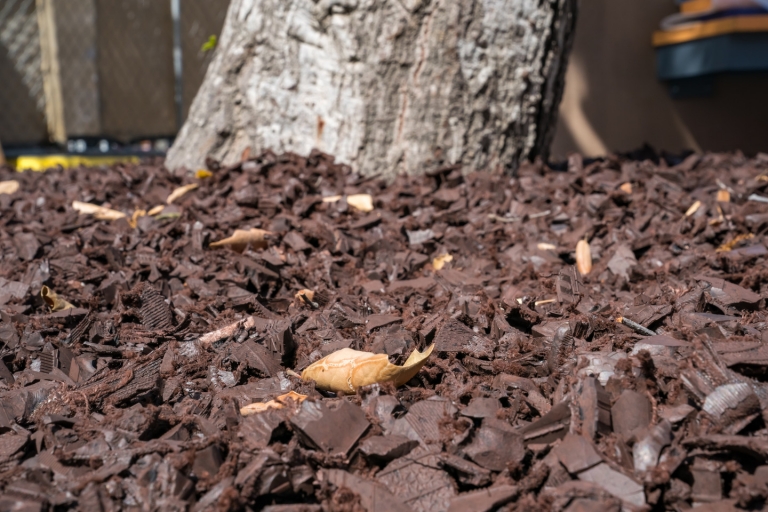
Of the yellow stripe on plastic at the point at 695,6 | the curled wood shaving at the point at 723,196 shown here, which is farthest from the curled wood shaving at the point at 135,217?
the yellow stripe on plastic at the point at 695,6

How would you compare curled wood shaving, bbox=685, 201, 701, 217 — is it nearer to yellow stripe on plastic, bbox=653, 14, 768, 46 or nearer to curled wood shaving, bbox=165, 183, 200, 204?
curled wood shaving, bbox=165, 183, 200, 204

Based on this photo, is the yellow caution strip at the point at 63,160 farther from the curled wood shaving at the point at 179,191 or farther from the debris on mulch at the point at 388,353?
the debris on mulch at the point at 388,353

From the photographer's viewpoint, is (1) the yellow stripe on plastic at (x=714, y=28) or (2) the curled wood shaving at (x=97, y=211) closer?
(2) the curled wood shaving at (x=97, y=211)

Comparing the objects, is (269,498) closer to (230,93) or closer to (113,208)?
(113,208)

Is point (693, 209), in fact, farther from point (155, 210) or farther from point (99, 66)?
point (99, 66)

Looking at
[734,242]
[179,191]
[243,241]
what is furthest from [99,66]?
[734,242]

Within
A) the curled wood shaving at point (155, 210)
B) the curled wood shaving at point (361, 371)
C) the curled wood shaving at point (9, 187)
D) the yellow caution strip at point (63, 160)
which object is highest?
the curled wood shaving at point (361, 371)

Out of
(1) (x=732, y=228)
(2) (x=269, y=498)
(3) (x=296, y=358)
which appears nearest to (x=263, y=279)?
(3) (x=296, y=358)
